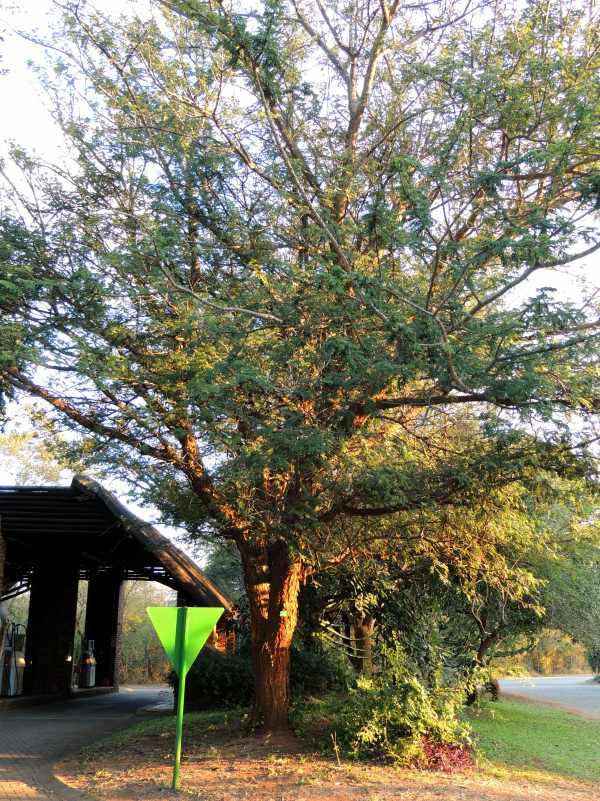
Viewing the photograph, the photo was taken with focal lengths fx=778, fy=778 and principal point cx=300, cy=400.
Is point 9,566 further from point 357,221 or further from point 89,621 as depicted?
point 357,221

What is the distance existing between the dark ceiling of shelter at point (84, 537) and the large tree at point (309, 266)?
4910 mm

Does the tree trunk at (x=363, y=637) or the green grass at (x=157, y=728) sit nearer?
the green grass at (x=157, y=728)

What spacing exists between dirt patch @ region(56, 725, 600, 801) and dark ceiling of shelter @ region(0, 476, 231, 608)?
4.88 m

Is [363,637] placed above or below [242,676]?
above

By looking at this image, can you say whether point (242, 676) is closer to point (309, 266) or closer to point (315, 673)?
point (315, 673)

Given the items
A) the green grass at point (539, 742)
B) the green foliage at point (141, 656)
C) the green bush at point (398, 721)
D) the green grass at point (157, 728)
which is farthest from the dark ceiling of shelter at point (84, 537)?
the green foliage at point (141, 656)

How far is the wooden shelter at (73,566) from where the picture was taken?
18.1 metres

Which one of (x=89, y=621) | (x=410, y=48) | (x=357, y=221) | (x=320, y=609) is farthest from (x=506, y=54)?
(x=89, y=621)

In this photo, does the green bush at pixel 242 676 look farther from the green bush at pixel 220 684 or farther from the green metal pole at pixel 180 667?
the green metal pole at pixel 180 667

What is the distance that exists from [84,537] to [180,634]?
14748mm

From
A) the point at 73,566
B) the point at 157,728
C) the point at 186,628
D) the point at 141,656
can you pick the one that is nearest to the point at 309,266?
the point at 186,628

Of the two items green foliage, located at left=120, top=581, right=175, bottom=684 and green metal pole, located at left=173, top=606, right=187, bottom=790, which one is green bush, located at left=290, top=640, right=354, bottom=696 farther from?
green foliage, located at left=120, top=581, right=175, bottom=684

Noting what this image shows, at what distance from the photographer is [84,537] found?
22453mm

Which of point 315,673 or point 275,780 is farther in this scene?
point 315,673
